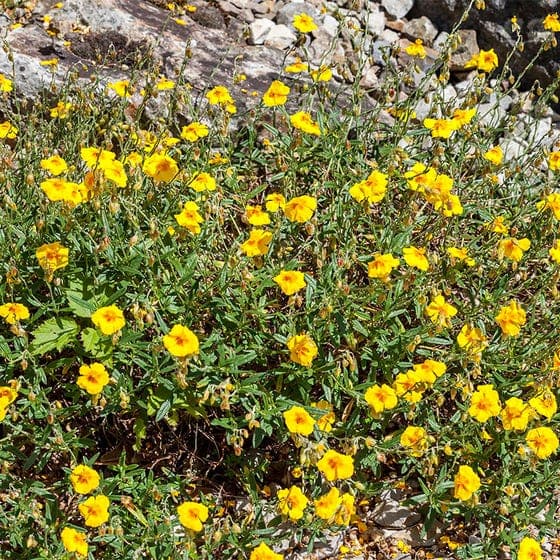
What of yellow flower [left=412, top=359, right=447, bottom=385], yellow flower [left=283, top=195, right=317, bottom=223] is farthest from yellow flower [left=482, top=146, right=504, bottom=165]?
yellow flower [left=412, top=359, right=447, bottom=385]

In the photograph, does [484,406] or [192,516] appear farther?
[484,406]

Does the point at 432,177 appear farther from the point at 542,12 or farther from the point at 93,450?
the point at 542,12

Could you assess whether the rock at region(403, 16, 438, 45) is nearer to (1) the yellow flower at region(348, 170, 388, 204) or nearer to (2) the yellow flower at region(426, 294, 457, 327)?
(1) the yellow flower at region(348, 170, 388, 204)

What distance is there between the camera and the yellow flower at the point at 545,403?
3330 mm

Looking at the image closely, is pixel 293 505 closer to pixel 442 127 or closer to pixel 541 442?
pixel 541 442

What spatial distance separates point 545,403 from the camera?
132 inches

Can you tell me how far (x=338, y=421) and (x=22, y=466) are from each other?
1.46 meters

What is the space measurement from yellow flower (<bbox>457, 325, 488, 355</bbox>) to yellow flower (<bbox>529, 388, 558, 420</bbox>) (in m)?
0.32

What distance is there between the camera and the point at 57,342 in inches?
130

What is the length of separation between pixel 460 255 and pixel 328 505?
1.46 meters

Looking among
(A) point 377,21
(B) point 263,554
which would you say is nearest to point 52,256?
(B) point 263,554

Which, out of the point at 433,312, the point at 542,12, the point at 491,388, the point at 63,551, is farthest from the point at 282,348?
the point at 542,12

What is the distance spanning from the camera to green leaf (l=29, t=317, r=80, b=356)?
3271 millimetres

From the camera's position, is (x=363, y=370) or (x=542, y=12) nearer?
(x=363, y=370)
